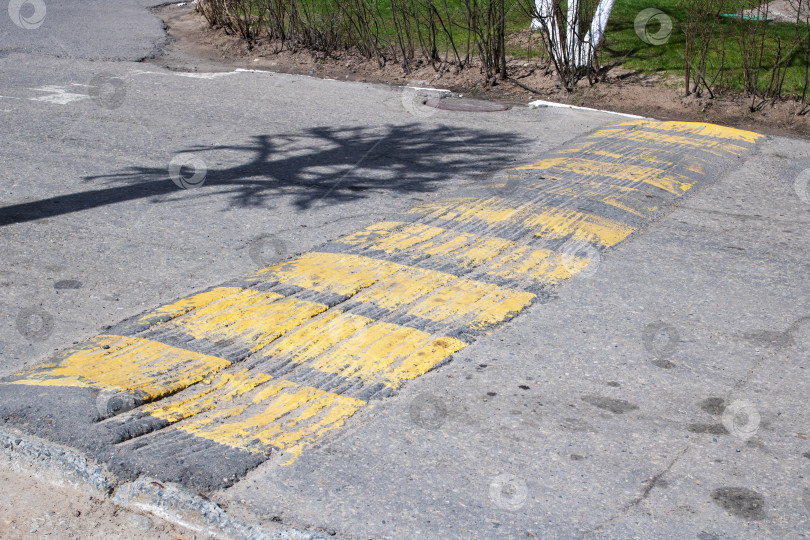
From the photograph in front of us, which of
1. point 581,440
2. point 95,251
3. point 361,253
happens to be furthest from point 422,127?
point 581,440

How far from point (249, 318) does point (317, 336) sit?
454mm

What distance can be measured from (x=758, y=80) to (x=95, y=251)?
27.4 feet

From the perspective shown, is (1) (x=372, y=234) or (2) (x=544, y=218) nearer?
(1) (x=372, y=234)

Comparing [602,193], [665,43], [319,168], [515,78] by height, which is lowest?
→ [602,193]

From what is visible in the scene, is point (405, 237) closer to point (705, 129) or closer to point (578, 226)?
point (578, 226)

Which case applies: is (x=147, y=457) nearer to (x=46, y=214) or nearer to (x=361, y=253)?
(x=361, y=253)

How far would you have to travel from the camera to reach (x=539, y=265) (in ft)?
17.6

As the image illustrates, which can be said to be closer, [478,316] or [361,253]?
[478,316]

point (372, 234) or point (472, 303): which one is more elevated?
point (372, 234)

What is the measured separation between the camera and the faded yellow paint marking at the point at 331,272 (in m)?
4.98

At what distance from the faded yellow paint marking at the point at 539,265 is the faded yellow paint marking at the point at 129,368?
2.03 m

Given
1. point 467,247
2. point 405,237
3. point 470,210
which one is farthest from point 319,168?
point 467,247

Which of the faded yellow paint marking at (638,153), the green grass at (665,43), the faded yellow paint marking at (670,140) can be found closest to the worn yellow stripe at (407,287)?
Result: the faded yellow paint marking at (638,153)

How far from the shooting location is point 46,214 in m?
6.17
